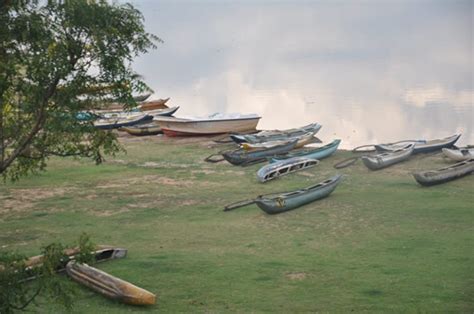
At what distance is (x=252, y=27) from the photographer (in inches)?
4818

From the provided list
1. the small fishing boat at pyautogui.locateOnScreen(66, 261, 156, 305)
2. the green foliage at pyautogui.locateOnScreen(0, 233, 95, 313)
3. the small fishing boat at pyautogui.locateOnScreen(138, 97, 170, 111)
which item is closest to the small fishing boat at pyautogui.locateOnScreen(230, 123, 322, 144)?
the small fishing boat at pyautogui.locateOnScreen(138, 97, 170, 111)

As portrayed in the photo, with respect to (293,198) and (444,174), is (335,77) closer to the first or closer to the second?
(444,174)

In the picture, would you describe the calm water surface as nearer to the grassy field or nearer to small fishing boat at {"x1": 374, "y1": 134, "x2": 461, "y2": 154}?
small fishing boat at {"x1": 374, "y1": 134, "x2": 461, "y2": 154}

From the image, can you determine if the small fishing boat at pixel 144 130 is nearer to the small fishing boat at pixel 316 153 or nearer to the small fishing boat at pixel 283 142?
the small fishing boat at pixel 283 142

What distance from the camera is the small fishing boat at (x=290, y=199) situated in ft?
61.3

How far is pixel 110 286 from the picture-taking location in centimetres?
1251

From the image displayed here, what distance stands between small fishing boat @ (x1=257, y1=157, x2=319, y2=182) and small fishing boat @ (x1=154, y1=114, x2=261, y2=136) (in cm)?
942

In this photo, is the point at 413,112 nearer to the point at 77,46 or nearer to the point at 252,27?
the point at 77,46

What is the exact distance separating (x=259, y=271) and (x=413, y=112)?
31080 mm

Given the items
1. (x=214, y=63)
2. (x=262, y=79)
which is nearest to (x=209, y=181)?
(x=262, y=79)

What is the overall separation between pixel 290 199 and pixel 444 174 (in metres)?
5.55

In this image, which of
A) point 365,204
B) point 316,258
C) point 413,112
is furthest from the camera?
point 413,112

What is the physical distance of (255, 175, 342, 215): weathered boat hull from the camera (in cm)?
1869

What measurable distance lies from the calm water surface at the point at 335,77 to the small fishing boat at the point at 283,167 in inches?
357
